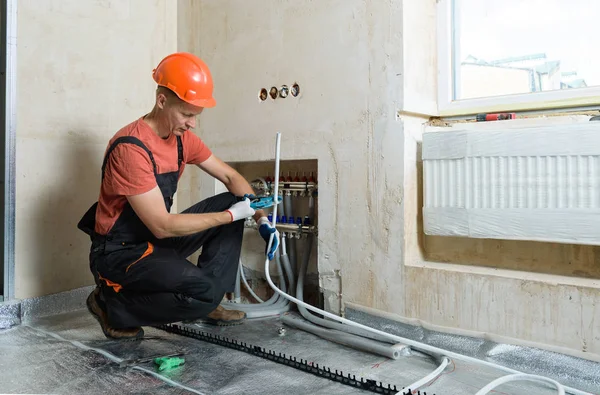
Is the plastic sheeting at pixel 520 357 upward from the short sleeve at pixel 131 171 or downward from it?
downward

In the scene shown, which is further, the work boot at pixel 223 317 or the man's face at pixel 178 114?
the work boot at pixel 223 317

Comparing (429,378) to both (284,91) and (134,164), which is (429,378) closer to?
(134,164)

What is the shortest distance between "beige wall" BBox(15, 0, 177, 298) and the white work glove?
1.12 metres

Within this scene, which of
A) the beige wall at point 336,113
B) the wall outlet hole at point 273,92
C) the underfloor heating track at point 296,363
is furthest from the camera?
the wall outlet hole at point 273,92

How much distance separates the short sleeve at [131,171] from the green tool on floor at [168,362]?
61 centimetres

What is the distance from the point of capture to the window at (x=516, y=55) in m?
1.98

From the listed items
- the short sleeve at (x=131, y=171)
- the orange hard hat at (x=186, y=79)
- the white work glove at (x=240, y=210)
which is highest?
the orange hard hat at (x=186, y=79)

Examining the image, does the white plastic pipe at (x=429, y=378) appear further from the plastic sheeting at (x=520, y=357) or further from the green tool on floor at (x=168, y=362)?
the green tool on floor at (x=168, y=362)

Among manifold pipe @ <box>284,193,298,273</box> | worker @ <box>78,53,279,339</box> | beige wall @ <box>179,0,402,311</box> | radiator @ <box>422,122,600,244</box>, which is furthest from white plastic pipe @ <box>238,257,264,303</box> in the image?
radiator @ <box>422,122,600,244</box>

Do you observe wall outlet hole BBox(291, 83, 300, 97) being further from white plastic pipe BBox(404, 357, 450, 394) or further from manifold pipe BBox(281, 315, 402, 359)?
white plastic pipe BBox(404, 357, 450, 394)

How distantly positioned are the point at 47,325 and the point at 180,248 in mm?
796

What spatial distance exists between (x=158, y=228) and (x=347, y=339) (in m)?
0.87

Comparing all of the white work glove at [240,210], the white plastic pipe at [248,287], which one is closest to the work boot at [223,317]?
the white plastic pipe at [248,287]

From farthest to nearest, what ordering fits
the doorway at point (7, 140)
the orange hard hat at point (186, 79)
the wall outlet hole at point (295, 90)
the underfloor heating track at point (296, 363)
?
the wall outlet hole at point (295, 90) → the doorway at point (7, 140) → the orange hard hat at point (186, 79) → the underfloor heating track at point (296, 363)
